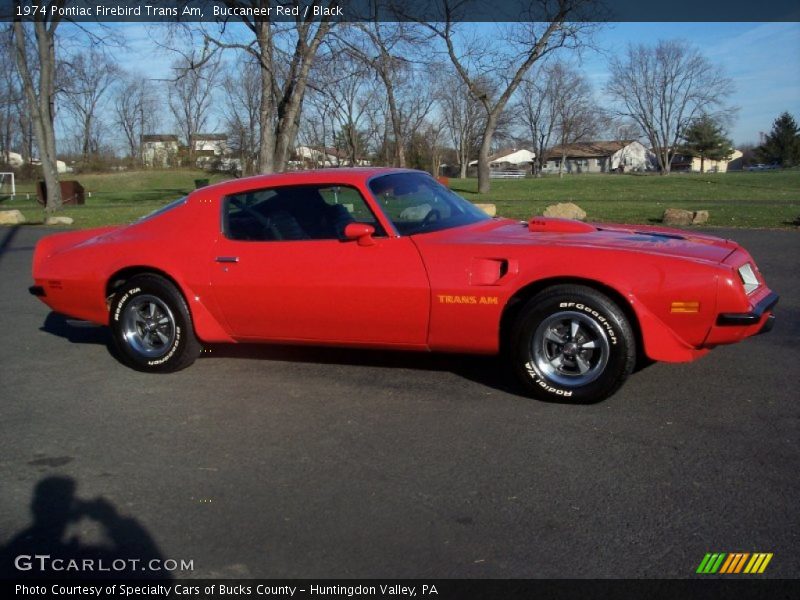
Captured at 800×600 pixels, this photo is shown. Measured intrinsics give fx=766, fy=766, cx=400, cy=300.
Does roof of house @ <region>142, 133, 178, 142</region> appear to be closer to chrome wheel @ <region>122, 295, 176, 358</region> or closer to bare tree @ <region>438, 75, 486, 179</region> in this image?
bare tree @ <region>438, 75, 486, 179</region>

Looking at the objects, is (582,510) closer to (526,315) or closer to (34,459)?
(526,315)

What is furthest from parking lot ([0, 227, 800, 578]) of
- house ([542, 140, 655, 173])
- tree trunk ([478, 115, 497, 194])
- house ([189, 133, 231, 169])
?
house ([542, 140, 655, 173])

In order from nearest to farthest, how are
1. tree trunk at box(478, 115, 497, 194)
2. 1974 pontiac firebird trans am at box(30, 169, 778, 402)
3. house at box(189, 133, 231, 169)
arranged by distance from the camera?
1974 pontiac firebird trans am at box(30, 169, 778, 402) → tree trunk at box(478, 115, 497, 194) → house at box(189, 133, 231, 169)

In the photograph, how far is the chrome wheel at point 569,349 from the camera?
4.46 metres

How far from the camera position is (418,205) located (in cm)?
536

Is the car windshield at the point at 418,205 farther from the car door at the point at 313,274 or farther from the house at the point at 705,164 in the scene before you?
the house at the point at 705,164

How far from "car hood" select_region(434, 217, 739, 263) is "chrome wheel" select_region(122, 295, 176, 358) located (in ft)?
7.13

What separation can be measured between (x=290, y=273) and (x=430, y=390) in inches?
47.5

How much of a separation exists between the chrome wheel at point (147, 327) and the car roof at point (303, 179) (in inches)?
35.7

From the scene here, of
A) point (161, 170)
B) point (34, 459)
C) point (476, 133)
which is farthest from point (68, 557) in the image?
point (476, 133)

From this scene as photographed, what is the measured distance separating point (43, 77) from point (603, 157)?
114 metres

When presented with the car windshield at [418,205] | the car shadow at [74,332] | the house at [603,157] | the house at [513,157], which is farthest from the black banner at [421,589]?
the house at [513,157]

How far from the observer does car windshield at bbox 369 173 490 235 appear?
16.8 feet

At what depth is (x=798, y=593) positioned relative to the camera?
102 inches
